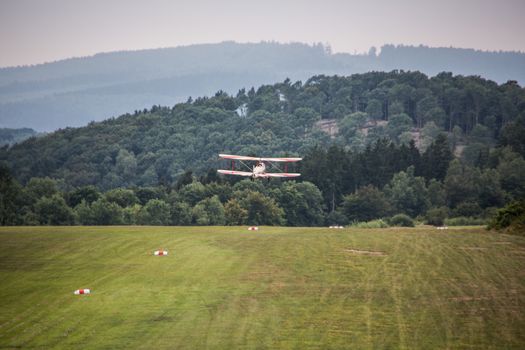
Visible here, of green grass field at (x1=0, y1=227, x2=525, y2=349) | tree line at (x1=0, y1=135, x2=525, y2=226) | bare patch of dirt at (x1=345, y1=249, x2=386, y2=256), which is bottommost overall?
tree line at (x1=0, y1=135, x2=525, y2=226)

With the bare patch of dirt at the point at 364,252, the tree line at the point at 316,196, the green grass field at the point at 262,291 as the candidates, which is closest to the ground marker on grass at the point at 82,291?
the green grass field at the point at 262,291

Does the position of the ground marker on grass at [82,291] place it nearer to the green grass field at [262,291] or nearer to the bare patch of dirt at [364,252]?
the green grass field at [262,291]

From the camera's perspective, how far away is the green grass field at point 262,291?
35.1 m

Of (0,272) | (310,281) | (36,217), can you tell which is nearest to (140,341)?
(310,281)

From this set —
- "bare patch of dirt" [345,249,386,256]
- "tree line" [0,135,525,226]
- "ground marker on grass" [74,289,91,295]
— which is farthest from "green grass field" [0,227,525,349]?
"tree line" [0,135,525,226]

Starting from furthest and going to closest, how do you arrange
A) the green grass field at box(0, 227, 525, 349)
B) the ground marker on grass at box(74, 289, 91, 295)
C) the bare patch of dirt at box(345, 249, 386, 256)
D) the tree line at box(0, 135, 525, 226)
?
the tree line at box(0, 135, 525, 226) → the bare patch of dirt at box(345, 249, 386, 256) → the ground marker on grass at box(74, 289, 91, 295) → the green grass field at box(0, 227, 525, 349)

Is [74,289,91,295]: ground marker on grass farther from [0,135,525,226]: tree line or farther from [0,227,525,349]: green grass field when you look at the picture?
[0,135,525,226]: tree line

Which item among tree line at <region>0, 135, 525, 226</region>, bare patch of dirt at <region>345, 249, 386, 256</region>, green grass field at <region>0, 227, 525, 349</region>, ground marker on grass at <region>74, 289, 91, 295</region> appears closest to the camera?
green grass field at <region>0, 227, 525, 349</region>

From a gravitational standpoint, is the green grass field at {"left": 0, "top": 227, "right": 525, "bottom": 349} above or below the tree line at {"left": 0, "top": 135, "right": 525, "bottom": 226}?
above

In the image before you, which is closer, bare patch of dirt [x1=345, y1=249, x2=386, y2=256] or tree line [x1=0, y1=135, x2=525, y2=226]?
bare patch of dirt [x1=345, y1=249, x2=386, y2=256]

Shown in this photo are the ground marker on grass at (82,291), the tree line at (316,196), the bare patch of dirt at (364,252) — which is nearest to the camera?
the ground marker on grass at (82,291)

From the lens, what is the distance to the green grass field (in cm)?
3512

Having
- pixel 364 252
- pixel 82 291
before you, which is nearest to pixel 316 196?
pixel 364 252

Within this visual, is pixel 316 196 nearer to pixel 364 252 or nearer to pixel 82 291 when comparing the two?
pixel 364 252
